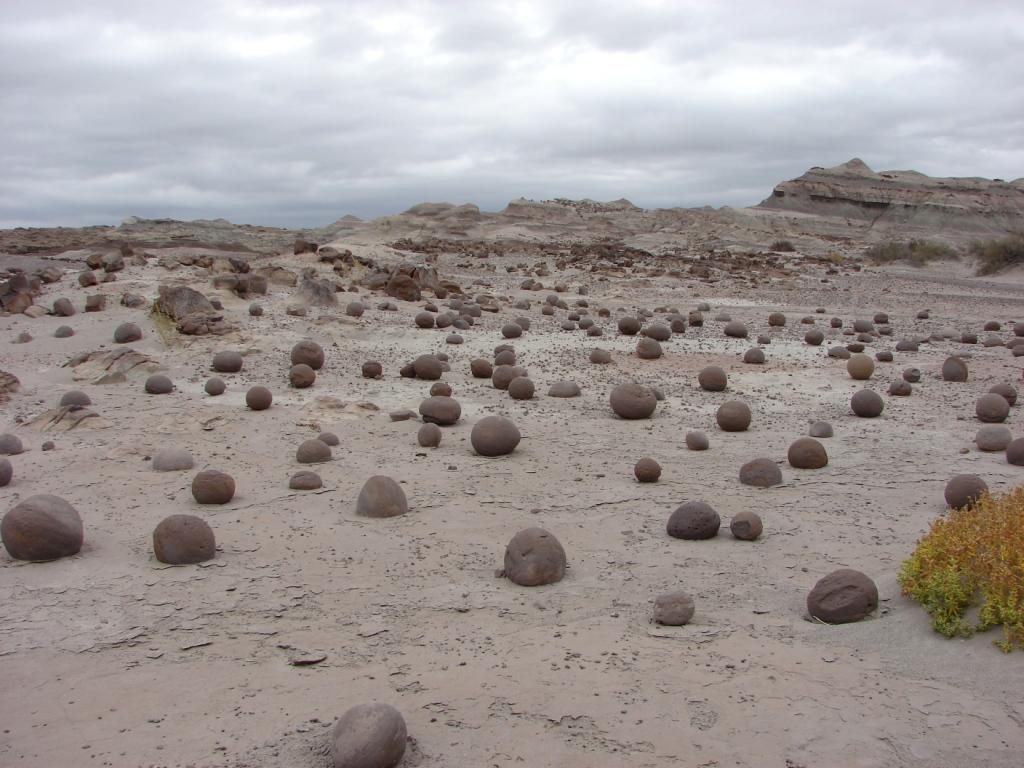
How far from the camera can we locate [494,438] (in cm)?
781

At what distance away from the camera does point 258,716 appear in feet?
12.4

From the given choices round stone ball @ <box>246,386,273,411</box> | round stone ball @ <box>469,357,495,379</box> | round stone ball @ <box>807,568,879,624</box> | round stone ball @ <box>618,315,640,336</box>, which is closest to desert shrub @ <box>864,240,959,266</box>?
round stone ball @ <box>618,315,640,336</box>

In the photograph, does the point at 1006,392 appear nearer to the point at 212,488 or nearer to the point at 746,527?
the point at 746,527

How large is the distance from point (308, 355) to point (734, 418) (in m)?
5.36

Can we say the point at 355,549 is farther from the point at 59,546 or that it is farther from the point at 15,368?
the point at 15,368

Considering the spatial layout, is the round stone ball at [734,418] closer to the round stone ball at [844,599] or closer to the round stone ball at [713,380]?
the round stone ball at [713,380]

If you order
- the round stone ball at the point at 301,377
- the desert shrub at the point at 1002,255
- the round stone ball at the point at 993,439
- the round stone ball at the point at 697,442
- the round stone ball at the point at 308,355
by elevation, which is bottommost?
the round stone ball at the point at 697,442

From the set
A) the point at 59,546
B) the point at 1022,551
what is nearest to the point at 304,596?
the point at 59,546

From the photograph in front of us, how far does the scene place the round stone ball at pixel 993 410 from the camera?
8.84 meters

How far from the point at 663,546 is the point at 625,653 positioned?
1644 millimetres

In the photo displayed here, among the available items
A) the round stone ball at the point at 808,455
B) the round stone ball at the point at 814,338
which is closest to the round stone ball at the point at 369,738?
the round stone ball at the point at 808,455

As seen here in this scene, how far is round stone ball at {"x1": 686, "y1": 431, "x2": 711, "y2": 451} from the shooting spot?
8156 mm

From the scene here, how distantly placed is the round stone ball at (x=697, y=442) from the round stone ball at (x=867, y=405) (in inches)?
88.9

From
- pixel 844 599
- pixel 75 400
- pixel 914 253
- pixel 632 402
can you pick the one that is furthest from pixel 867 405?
pixel 914 253
